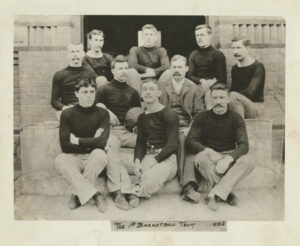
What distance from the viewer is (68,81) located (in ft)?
6.68

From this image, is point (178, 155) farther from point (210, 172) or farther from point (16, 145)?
point (16, 145)

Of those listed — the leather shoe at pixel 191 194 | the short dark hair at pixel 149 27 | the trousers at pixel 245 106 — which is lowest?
the leather shoe at pixel 191 194

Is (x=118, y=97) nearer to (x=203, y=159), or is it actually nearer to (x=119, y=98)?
(x=119, y=98)

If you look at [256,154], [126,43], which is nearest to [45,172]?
[126,43]

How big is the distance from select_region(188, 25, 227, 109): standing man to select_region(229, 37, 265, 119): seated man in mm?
71

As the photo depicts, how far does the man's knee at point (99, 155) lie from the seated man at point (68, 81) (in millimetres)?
248

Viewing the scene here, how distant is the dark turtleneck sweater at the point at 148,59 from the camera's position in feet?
6.68

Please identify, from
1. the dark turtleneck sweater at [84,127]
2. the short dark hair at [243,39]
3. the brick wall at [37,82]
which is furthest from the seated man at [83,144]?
the short dark hair at [243,39]

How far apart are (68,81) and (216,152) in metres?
0.79

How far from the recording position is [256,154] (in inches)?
80.3

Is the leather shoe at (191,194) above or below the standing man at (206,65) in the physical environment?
below

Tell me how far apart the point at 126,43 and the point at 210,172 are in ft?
2.42

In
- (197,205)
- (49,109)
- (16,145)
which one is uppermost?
(49,109)

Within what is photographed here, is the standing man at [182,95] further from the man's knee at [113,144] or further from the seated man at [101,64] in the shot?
the man's knee at [113,144]
